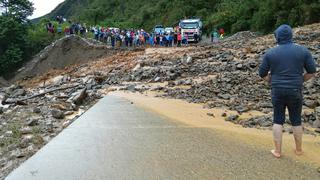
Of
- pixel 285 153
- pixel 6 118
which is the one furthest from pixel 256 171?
pixel 6 118

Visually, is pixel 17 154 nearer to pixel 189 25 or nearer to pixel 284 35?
pixel 284 35

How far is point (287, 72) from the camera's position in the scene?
737 centimetres

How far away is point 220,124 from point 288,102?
3.37 metres

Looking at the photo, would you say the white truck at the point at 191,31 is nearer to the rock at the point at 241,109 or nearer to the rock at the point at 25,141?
the rock at the point at 241,109

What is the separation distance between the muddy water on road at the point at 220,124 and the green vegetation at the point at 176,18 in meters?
30.6

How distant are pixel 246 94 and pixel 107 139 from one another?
18.4 ft

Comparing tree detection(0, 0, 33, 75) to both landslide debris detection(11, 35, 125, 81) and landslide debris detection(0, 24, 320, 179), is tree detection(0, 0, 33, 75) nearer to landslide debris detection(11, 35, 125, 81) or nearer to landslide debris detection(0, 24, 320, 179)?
landslide debris detection(11, 35, 125, 81)

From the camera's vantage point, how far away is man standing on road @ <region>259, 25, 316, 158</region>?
7344 millimetres

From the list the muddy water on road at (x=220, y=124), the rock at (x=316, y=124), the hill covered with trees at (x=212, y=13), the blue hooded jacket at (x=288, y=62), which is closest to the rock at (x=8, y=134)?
the muddy water on road at (x=220, y=124)

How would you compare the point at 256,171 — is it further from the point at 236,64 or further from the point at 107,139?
the point at 236,64

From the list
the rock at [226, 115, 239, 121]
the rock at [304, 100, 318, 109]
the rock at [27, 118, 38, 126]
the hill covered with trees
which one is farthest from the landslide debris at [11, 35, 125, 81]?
the rock at [226, 115, 239, 121]

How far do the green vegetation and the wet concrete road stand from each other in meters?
34.8

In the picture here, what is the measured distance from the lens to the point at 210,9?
67562 mm

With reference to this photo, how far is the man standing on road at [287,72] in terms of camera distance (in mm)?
7344
